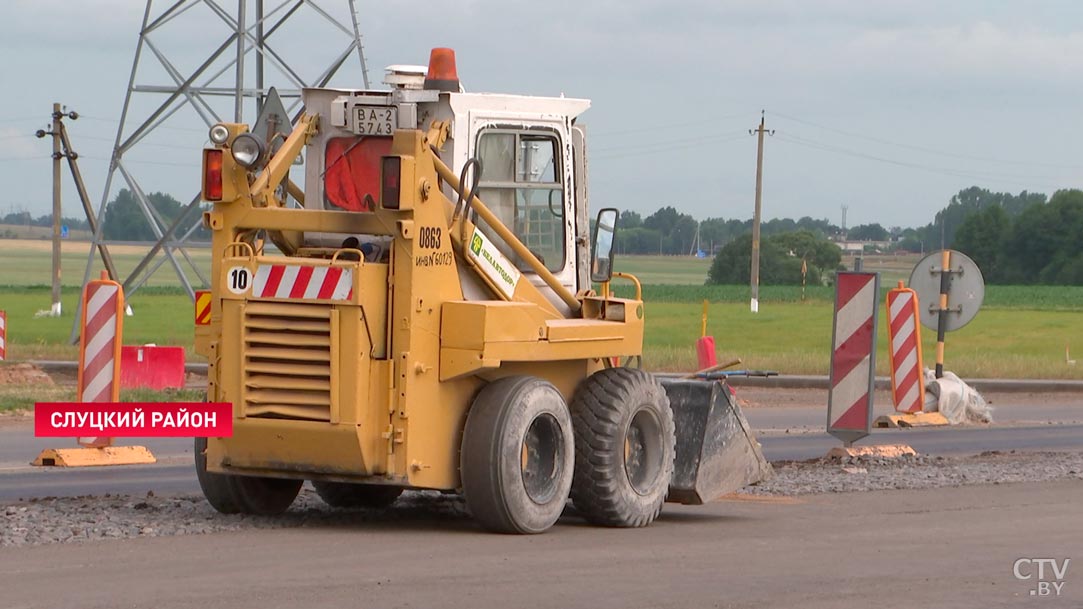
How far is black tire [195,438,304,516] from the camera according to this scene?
10.2 meters

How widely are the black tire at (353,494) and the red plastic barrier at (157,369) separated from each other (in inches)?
511

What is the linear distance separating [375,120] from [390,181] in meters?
0.87

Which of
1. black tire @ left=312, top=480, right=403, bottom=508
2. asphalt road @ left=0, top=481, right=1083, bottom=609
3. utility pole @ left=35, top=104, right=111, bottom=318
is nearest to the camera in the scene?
asphalt road @ left=0, top=481, right=1083, bottom=609

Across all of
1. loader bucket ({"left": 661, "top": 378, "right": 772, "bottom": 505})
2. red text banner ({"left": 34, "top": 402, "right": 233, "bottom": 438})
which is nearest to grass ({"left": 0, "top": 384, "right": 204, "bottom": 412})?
red text banner ({"left": 34, "top": 402, "right": 233, "bottom": 438})

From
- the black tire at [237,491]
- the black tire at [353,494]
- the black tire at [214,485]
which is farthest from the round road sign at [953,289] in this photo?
the black tire at [214,485]

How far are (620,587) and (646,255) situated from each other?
14141cm

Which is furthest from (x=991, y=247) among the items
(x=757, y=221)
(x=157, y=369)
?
(x=157, y=369)

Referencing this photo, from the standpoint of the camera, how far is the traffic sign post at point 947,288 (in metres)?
19.6

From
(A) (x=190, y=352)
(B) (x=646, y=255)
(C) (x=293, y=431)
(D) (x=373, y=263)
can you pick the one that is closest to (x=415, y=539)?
(C) (x=293, y=431)

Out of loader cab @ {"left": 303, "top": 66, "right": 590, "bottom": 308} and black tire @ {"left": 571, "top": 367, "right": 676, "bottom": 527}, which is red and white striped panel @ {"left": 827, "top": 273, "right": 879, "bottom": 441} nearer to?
black tire @ {"left": 571, "top": 367, "right": 676, "bottom": 527}

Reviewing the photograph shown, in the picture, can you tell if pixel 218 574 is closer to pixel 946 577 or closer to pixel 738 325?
pixel 946 577

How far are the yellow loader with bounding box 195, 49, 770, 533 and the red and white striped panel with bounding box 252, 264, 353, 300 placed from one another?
1 centimetres

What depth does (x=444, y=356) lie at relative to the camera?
9.62 meters

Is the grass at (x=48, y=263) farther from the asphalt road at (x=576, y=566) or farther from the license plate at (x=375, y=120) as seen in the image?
the asphalt road at (x=576, y=566)
